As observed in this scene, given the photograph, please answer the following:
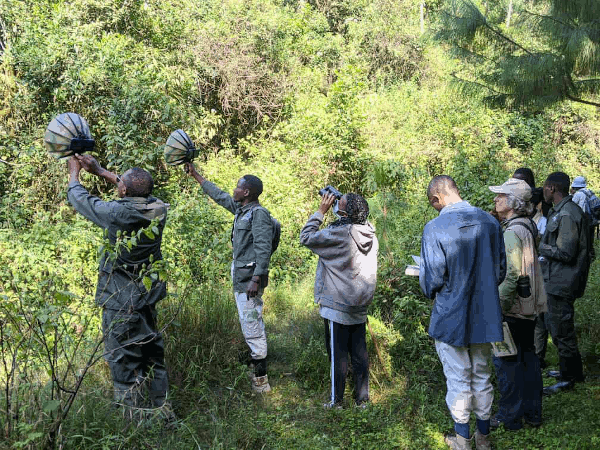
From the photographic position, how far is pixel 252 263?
4539 mm

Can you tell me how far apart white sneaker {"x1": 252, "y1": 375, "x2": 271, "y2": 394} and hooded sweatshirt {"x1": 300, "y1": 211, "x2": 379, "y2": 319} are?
91 centimetres

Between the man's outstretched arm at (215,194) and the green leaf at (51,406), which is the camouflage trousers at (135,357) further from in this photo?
the man's outstretched arm at (215,194)

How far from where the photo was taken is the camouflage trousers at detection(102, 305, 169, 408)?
364cm

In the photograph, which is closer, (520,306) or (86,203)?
(86,203)

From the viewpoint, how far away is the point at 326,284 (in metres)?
4.33

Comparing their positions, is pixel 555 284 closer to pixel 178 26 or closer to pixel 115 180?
pixel 115 180

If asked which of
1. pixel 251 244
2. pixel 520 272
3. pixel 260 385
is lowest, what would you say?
pixel 260 385

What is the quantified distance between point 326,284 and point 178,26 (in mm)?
9714

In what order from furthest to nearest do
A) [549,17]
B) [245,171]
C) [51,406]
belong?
[245,171] < [549,17] < [51,406]

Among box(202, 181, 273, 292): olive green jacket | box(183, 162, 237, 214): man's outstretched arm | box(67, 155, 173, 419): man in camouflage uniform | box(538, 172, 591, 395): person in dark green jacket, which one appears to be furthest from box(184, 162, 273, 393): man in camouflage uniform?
box(538, 172, 591, 395): person in dark green jacket

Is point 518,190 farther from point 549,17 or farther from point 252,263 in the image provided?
point 549,17

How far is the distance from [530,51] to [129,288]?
4.72m

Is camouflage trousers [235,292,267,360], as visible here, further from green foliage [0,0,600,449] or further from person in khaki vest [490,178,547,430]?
person in khaki vest [490,178,547,430]

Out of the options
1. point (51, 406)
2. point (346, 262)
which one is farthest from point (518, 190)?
point (51, 406)
